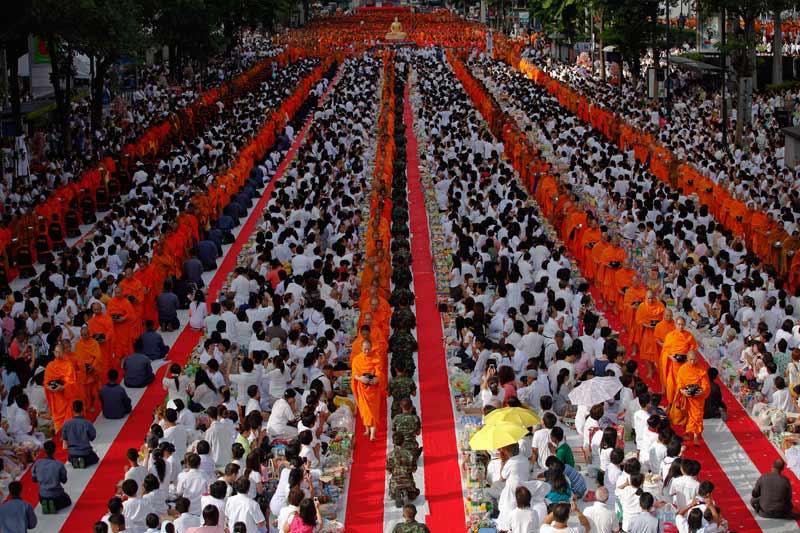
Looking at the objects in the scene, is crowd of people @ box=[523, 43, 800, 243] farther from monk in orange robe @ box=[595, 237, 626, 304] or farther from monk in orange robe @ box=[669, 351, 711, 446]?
monk in orange robe @ box=[669, 351, 711, 446]

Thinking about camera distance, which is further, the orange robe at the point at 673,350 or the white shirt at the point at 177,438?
the orange robe at the point at 673,350

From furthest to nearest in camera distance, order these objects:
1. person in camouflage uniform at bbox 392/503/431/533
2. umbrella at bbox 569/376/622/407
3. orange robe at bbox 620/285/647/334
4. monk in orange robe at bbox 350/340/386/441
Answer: orange robe at bbox 620/285/647/334 → monk in orange robe at bbox 350/340/386/441 → umbrella at bbox 569/376/622/407 → person in camouflage uniform at bbox 392/503/431/533

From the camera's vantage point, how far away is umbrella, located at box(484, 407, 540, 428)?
14.1 m

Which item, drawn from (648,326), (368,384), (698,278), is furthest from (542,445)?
(698,278)

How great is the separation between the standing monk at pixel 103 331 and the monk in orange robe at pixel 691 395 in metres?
8.35

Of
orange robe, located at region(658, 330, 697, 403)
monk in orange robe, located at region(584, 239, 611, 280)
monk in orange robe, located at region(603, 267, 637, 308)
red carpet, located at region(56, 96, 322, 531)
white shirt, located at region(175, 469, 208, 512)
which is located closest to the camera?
white shirt, located at region(175, 469, 208, 512)

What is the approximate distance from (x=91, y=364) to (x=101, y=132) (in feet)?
87.1

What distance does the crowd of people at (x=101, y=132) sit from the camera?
3119 cm

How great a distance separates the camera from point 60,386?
16984mm

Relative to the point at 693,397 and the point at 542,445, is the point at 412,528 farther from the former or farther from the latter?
the point at 693,397

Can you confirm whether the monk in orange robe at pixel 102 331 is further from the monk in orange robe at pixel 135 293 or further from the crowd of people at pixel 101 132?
the crowd of people at pixel 101 132

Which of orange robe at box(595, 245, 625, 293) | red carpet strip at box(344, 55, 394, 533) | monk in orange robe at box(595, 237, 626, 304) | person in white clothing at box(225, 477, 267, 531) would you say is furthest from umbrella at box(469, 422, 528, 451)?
orange robe at box(595, 245, 625, 293)

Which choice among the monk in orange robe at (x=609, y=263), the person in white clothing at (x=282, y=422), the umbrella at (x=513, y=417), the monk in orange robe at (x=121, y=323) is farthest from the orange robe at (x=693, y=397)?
the monk in orange robe at (x=121, y=323)

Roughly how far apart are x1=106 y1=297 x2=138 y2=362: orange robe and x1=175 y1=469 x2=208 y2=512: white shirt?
615cm
